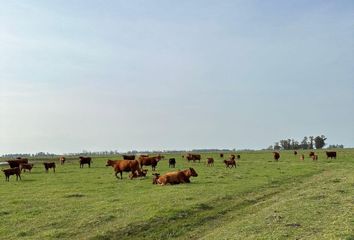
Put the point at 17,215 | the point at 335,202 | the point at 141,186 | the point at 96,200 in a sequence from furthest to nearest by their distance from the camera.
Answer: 1. the point at 141,186
2. the point at 96,200
3. the point at 335,202
4. the point at 17,215

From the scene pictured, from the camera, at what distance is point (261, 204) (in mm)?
20578

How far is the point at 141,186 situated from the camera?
2786 centimetres

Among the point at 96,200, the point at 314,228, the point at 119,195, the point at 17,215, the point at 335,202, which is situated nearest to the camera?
the point at 314,228

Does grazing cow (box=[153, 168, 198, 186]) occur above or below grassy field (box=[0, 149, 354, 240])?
above

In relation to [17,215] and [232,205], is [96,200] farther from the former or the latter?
[232,205]

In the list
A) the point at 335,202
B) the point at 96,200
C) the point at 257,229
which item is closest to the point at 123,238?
the point at 257,229

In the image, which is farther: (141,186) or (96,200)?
(141,186)

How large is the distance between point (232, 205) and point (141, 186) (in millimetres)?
9029

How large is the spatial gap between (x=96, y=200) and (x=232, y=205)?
22.4 feet

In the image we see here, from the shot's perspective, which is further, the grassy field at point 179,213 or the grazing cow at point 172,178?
the grazing cow at point 172,178

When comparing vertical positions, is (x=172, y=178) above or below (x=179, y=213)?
above

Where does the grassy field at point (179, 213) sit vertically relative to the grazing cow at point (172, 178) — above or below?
below

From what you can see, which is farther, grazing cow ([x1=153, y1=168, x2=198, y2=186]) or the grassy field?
grazing cow ([x1=153, y1=168, x2=198, y2=186])

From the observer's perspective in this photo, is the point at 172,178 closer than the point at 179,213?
No
